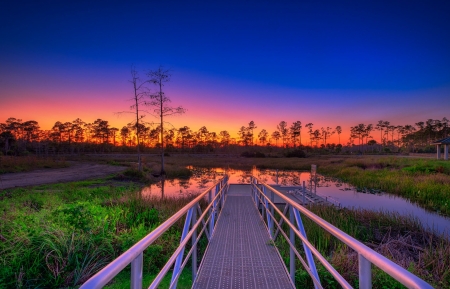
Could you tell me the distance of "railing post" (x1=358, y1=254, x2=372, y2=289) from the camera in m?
1.51

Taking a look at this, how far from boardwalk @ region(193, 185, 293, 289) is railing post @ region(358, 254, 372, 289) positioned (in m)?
2.04

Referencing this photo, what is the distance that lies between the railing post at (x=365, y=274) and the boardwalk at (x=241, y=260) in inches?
80.1

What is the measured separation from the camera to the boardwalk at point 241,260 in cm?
345

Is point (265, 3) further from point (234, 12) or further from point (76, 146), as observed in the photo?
point (76, 146)

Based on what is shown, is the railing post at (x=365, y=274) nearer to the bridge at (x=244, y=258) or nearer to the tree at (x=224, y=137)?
the bridge at (x=244, y=258)

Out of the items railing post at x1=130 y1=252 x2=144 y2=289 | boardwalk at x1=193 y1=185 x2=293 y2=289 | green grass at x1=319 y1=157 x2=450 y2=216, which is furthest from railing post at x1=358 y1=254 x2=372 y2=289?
green grass at x1=319 y1=157 x2=450 y2=216

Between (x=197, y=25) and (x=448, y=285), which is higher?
(x=197, y=25)

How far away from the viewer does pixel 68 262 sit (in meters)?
4.36

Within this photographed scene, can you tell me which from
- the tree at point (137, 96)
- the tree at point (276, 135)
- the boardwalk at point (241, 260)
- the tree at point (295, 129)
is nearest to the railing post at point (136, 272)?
the boardwalk at point (241, 260)

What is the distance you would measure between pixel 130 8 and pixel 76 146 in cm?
7864

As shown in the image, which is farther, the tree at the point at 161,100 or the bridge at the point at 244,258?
the tree at the point at 161,100

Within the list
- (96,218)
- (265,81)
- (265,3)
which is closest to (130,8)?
(265,3)

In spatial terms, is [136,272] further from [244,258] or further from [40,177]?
[40,177]

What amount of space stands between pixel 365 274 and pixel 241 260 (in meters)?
2.96
